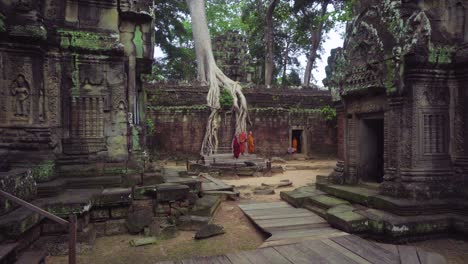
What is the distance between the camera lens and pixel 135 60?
6160 millimetres

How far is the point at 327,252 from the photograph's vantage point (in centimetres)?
328

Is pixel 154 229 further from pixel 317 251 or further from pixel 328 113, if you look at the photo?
pixel 328 113

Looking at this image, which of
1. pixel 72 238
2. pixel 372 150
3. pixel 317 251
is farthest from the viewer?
pixel 372 150

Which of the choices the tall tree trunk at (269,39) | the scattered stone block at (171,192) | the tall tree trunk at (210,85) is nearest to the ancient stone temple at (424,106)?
the scattered stone block at (171,192)

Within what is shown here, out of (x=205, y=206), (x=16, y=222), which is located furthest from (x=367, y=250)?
Answer: (x=16, y=222)

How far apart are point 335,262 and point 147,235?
2556 millimetres

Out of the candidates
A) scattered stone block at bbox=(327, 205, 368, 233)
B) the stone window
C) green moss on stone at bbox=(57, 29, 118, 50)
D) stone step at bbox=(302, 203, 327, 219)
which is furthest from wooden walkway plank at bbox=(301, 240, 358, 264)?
green moss on stone at bbox=(57, 29, 118, 50)

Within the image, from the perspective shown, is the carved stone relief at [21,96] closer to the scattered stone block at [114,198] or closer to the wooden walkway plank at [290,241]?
the scattered stone block at [114,198]

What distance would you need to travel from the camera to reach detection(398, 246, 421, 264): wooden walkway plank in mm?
2960

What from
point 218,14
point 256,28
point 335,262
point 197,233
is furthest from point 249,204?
point 218,14

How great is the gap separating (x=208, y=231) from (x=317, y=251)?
166cm

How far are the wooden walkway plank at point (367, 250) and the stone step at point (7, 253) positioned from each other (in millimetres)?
3241

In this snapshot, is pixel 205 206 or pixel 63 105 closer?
pixel 63 105

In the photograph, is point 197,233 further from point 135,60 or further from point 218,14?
point 218,14
